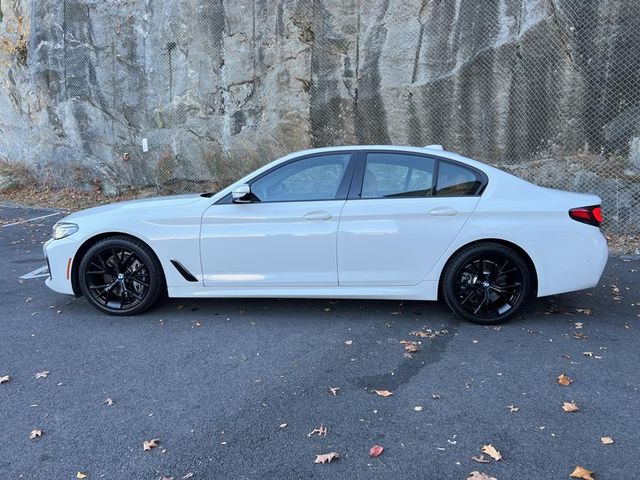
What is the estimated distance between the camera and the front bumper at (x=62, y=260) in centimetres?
496

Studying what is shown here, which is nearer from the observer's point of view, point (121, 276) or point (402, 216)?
point (402, 216)

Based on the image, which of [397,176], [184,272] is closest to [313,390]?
[184,272]

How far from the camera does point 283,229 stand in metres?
4.70

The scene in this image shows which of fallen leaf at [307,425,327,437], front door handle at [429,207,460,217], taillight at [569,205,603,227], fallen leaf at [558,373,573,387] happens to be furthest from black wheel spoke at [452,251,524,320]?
fallen leaf at [307,425,327,437]

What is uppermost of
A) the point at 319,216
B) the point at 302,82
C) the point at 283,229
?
the point at 302,82

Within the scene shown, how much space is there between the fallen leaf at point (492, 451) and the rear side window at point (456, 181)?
2342mm

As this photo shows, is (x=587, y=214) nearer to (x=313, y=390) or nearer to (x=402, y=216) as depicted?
(x=402, y=216)

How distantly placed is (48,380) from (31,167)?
12364 mm

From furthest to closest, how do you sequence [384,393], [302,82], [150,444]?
[302,82]
[384,393]
[150,444]

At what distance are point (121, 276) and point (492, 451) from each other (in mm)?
3533

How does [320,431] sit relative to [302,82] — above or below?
below

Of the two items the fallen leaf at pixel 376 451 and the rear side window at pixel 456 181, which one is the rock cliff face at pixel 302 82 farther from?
the fallen leaf at pixel 376 451

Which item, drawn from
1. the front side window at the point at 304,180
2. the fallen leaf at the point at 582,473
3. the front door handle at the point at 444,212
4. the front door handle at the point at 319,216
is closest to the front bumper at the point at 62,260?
the front side window at the point at 304,180

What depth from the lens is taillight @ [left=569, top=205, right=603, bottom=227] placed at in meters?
4.54
